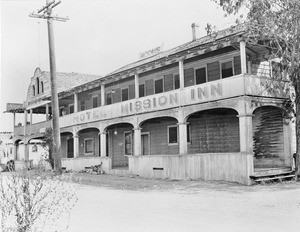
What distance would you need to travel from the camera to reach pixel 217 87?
1772cm

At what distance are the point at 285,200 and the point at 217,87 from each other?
7.07 meters

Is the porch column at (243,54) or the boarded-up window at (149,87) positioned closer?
the porch column at (243,54)

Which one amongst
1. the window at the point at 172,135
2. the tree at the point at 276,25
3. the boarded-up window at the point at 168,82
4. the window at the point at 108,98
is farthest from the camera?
the window at the point at 108,98

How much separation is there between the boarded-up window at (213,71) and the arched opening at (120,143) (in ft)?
25.9

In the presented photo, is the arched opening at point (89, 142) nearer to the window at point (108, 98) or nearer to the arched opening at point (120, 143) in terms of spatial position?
the arched opening at point (120, 143)

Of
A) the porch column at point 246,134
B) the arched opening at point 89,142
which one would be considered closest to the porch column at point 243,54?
the porch column at point 246,134

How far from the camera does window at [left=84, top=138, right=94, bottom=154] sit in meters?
31.6

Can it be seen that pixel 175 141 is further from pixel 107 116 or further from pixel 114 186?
pixel 114 186

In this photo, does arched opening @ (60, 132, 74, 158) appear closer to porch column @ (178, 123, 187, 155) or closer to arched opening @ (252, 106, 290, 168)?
porch column @ (178, 123, 187, 155)

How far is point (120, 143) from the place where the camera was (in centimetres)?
2870

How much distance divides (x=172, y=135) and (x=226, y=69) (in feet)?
17.8

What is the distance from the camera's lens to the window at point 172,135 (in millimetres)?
23531

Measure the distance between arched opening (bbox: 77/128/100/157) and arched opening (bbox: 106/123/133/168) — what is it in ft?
4.91

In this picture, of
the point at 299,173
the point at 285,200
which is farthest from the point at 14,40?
the point at 299,173
